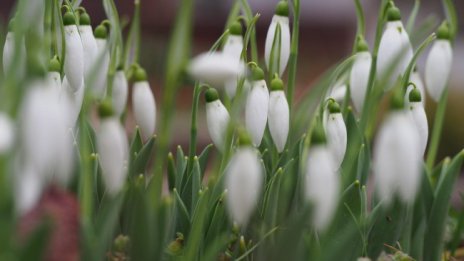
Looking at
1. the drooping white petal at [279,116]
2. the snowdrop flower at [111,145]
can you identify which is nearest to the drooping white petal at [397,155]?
the snowdrop flower at [111,145]

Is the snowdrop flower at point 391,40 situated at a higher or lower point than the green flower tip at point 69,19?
lower

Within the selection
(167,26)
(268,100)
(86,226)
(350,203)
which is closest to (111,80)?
(268,100)

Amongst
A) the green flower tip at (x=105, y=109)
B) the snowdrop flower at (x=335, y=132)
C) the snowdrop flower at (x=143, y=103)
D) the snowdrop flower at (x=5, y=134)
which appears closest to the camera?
the snowdrop flower at (x=5, y=134)

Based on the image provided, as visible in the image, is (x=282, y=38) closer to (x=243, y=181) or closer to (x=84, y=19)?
(x=84, y=19)

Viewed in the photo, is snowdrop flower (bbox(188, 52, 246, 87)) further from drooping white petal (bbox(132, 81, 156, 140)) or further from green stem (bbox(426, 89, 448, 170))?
green stem (bbox(426, 89, 448, 170))

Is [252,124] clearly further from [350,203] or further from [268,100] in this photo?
[350,203]

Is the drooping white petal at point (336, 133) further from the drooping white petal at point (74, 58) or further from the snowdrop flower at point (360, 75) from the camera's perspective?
the drooping white petal at point (74, 58)
